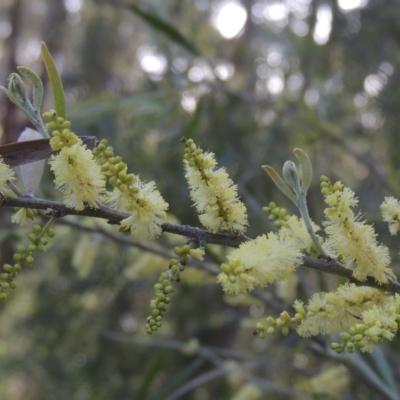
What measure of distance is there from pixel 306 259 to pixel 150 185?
0.58 feet

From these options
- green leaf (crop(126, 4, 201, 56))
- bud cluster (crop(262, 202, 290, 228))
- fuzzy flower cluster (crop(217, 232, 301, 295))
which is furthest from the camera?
green leaf (crop(126, 4, 201, 56))

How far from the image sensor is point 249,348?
10.5 ft

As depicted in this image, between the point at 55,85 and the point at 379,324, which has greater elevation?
the point at 55,85

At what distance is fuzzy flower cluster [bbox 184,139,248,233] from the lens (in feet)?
1.69

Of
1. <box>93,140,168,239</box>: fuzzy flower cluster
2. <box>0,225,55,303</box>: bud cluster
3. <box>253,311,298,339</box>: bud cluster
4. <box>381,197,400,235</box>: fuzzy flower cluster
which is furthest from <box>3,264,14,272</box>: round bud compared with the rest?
<box>381,197,400,235</box>: fuzzy flower cluster

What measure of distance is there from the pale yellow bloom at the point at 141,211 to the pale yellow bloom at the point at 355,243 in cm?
17

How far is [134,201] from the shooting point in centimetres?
50

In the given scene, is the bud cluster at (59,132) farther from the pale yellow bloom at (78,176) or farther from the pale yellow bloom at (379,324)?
the pale yellow bloom at (379,324)

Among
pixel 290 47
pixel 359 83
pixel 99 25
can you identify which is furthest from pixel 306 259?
pixel 99 25

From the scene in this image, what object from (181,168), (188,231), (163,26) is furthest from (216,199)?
(181,168)

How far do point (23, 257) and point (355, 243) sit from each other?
1.11ft

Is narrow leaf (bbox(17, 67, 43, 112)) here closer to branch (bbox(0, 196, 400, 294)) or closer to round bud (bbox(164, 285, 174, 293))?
→ branch (bbox(0, 196, 400, 294))

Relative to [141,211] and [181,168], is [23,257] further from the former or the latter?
[181,168]

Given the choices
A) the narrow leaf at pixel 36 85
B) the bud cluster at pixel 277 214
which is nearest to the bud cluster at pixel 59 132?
the narrow leaf at pixel 36 85
